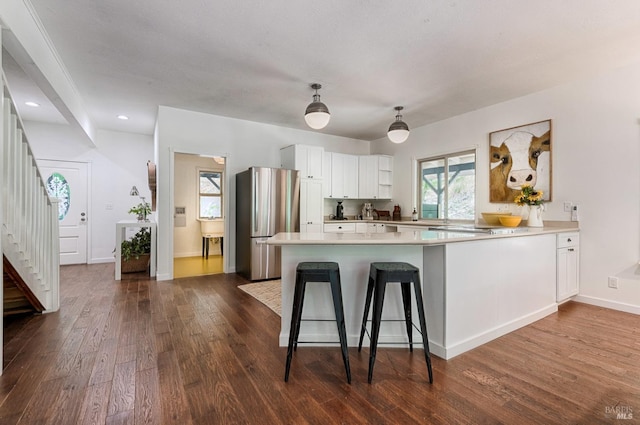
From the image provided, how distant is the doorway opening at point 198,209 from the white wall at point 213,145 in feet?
5.01

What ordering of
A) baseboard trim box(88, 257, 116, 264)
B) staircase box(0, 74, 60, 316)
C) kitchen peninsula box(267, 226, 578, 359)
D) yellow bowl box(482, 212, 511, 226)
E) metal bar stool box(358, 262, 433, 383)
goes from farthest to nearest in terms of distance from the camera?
baseboard trim box(88, 257, 116, 264)
yellow bowl box(482, 212, 511, 226)
staircase box(0, 74, 60, 316)
kitchen peninsula box(267, 226, 578, 359)
metal bar stool box(358, 262, 433, 383)

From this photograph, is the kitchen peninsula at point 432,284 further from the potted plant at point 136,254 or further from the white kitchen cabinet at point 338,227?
the potted plant at point 136,254

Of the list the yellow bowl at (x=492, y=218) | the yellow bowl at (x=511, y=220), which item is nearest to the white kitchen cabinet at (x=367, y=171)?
the yellow bowl at (x=492, y=218)

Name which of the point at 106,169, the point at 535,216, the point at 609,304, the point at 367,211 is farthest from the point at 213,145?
the point at 609,304

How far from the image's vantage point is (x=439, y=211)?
5.31 metres

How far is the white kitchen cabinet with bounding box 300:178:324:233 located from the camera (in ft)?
17.1

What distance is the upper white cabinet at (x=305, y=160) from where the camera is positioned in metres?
5.18

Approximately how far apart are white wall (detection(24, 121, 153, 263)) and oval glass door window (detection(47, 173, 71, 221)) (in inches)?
13.7

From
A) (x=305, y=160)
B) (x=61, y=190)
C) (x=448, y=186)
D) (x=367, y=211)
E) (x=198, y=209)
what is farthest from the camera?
(x=198, y=209)

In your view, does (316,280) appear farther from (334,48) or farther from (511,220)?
(511,220)

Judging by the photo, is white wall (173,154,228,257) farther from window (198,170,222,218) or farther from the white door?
the white door

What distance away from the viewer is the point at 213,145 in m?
4.89

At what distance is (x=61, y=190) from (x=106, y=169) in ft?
2.77

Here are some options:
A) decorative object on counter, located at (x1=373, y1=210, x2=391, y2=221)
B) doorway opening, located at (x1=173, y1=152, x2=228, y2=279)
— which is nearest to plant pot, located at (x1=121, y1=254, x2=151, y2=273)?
doorway opening, located at (x1=173, y1=152, x2=228, y2=279)
